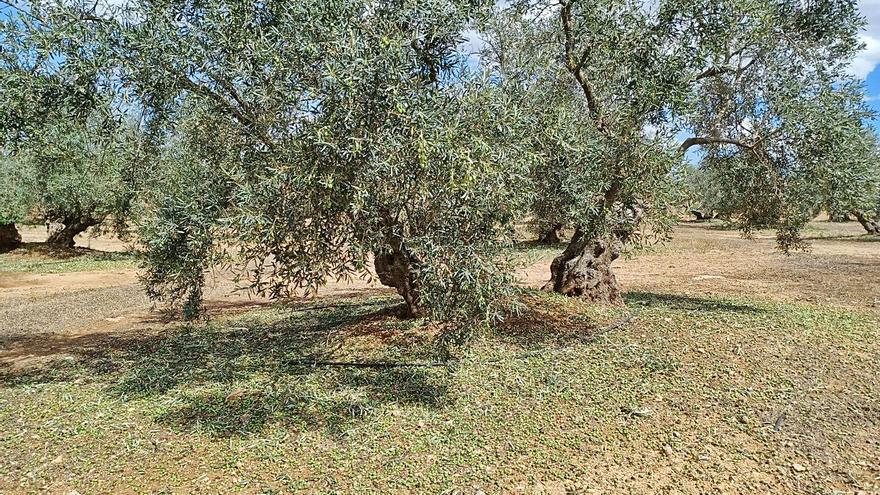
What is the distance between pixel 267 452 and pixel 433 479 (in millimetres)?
1519

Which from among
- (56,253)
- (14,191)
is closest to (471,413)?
(14,191)

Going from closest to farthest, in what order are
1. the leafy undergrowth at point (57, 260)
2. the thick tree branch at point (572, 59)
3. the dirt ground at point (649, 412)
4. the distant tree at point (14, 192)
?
1. the dirt ground at point (649, 412)
2. the thick tree branch at point (572, 59)
3. the leafy undergrowth at point (57, 260)
4. the distant tree at point (14, 192)

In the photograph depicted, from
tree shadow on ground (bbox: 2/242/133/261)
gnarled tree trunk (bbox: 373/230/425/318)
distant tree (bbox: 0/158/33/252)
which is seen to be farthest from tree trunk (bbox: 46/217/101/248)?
gnarled tree trunk (bbox: 373/230/425/318)

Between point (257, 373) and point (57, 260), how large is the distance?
68.5ft

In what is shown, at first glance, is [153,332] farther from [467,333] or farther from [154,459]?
[467,333]

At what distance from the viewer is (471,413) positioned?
558cm

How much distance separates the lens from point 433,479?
442 centimetres

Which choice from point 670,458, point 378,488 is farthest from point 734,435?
point 378,488

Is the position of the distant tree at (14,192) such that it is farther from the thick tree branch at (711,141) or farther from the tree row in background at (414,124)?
the thick tree branch at (711,141)

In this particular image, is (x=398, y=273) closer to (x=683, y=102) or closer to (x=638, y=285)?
(x=683, y=102)

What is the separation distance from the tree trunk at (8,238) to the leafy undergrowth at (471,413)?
20748mm

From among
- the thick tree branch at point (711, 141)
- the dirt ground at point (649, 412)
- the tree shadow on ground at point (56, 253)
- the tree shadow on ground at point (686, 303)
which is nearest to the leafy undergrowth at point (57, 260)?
the tree shadow on ground at point (56, 253)

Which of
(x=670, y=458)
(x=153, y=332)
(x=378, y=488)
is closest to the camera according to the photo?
(x=378, y=488)

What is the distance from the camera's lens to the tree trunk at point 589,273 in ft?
33.1
